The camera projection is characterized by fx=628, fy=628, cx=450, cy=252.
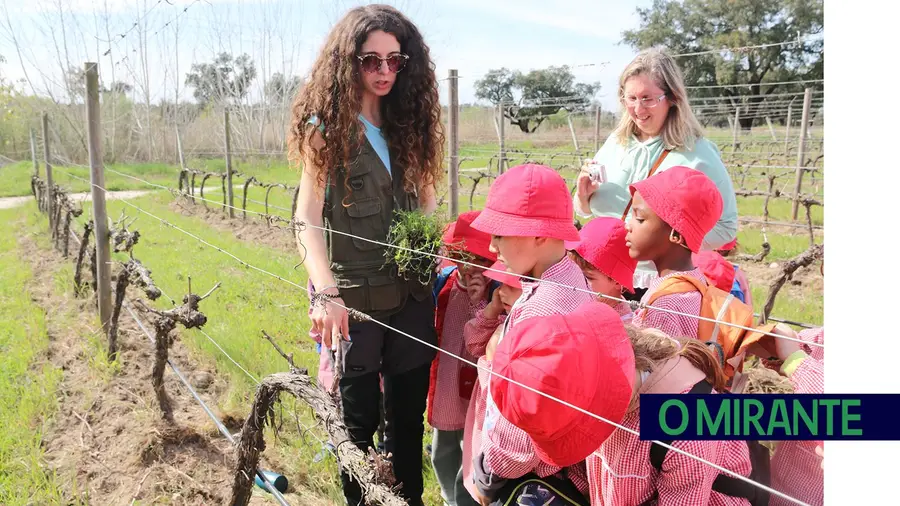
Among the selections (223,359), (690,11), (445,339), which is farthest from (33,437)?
(690,11)

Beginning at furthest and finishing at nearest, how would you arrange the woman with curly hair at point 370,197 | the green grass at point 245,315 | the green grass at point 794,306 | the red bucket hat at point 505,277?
the green grass at point 794,306, the green grass at point 245,315, the woman with curly hair at point 370,197, the red bucket hat at point 505,277

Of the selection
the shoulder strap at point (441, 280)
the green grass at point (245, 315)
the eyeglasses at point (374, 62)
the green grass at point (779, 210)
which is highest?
the eyeglasses at point (374, 62)

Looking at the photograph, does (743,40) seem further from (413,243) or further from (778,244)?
(413,243)

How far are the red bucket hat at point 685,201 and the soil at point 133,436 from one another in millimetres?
1897

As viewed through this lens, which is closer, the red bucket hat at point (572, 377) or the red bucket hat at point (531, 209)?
the red bucket hat at point (572, 377)

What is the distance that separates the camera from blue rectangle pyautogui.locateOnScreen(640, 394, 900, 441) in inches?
24.1

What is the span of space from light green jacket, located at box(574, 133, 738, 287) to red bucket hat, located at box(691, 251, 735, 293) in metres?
0.04

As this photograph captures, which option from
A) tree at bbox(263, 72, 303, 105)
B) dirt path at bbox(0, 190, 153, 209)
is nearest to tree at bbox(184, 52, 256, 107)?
tree at bbox(263, 72, 303, 105)

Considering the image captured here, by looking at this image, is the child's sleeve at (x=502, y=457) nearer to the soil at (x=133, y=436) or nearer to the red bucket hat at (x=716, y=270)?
the red bucket hat at (x=716, y=270)

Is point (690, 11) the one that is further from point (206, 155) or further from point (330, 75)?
point (330, 75)

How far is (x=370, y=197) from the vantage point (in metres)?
1.98

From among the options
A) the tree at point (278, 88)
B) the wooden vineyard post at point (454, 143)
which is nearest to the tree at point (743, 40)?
the tree at point (278, 88)

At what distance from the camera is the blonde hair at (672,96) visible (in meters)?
2.16

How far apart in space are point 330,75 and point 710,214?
1.18 metres
